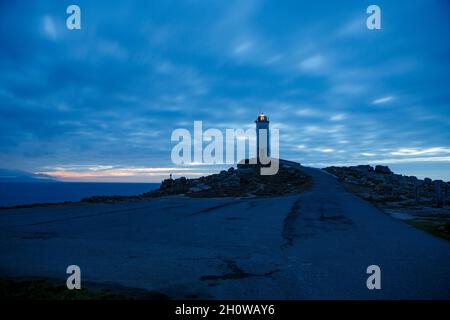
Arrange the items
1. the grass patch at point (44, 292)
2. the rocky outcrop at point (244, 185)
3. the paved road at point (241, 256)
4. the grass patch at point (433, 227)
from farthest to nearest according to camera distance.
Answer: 1. the rocky outcrop at point (244, 185)
2. the grass patch at point (433, 227)
3. the paved road at point (241, 256)
4. the grass patch at point (44, 292)

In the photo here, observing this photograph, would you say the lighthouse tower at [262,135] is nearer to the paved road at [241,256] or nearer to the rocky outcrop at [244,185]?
the rocky outcrop at [244,185]

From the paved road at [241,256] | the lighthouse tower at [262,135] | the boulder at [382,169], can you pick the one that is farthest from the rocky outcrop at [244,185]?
the boulder at [382,169]

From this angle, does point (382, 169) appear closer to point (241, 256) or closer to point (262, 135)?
point (262, 135)

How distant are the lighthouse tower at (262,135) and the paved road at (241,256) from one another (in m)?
40.1

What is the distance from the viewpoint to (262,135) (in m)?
52.7

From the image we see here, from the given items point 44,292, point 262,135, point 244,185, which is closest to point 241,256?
point 44,292

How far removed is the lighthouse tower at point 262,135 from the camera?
52406 millimetres

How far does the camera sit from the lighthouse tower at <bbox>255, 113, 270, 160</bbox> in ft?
172

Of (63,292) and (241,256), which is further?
(241,256)

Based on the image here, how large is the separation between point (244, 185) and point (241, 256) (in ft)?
89.0
